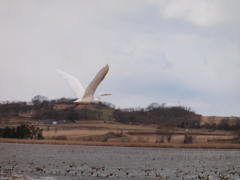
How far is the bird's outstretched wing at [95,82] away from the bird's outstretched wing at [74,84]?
143 centimetres

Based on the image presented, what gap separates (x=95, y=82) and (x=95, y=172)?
887cm

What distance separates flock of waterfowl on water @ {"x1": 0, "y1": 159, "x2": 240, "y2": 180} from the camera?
21.6 meters

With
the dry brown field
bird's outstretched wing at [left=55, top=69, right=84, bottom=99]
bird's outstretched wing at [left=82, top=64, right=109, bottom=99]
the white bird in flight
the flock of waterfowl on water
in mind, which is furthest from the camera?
the dry brown field

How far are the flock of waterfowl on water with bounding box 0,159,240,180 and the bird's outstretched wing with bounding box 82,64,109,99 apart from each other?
5907 mm

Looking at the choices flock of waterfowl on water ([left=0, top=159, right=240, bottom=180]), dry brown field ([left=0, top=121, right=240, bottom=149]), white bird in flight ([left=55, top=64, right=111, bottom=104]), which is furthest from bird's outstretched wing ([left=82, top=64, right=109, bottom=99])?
dry brown field ([left=0, top=121, right=240, bottom=149])

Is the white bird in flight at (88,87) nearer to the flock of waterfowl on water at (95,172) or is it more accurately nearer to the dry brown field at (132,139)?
the flock of waterfowl on water at (95,172)

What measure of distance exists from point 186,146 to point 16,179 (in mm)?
35063

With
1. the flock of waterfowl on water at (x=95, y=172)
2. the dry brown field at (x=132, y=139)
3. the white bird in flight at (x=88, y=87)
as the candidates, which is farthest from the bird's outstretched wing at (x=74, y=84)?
the dry brown field at (x=132, y=139)

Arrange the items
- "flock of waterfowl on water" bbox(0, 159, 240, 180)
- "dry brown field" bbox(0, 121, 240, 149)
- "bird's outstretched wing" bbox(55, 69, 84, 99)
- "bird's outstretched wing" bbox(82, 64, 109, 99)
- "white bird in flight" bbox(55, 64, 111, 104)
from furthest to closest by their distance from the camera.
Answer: "dry brown field" bbox(0, 121, 240, 149)
"flock of waterfowl on water" bbox(0, 159, 240, 180)
"bird's outstretched wing" bbox(55, 69, 84, 99)
"white bird in flight" bbox(55, 64, 111, 104)
"bird's outstretched wing" bbox(82, 64, 109, 99)

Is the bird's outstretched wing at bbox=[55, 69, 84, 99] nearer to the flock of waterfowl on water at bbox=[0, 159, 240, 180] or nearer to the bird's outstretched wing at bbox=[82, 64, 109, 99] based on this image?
the bird's outstretched wing at bbox=[82, 64, 109, 99]

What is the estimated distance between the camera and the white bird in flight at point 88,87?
15.9 metres

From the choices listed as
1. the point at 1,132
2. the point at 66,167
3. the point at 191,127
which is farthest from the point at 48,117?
the point at 66,167

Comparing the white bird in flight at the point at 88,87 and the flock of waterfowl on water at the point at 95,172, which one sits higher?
the white bird in flight at the point at 88,87

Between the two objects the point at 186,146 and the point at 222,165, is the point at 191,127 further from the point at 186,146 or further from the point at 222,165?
the point at 222,165
